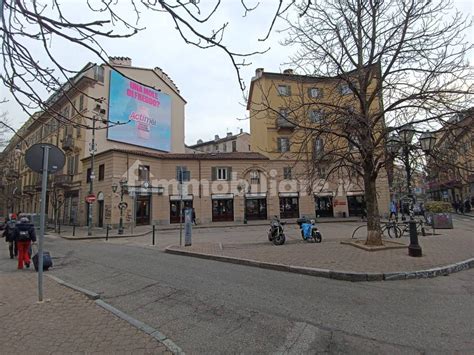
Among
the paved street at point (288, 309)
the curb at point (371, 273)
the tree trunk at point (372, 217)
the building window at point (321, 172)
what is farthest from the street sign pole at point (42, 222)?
the building window at point (321, 172)

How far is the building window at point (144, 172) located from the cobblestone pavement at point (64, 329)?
23.9 m

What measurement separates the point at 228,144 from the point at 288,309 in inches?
2260

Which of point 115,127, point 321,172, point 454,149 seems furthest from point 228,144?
point 454,149

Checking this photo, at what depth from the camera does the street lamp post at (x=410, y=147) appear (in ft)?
29.7

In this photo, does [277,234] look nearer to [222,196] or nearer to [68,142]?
[222,196]

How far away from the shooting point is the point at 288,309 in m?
4.93

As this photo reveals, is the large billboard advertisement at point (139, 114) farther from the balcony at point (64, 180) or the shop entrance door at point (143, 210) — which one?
the balcony at point (64, 180)

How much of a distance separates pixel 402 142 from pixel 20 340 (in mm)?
11240

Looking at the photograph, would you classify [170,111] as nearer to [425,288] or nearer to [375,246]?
[375,246]

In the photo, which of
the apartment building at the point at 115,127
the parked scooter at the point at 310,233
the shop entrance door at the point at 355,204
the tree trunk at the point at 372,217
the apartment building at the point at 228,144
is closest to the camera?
the tree trunk at the point at 372,217

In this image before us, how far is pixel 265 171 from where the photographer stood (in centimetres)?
3350

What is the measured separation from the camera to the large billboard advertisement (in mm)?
30516

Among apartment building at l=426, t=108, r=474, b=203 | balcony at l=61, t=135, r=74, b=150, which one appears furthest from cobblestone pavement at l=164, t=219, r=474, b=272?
balcony at l=61, t=135, r=74, b=150

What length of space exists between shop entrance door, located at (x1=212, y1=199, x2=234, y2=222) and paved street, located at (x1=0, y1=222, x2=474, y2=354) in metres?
23.8
